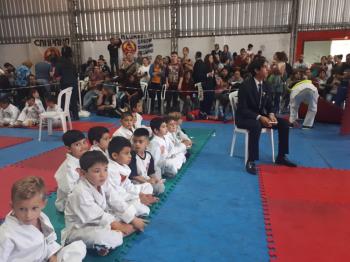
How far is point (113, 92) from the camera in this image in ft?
31.6

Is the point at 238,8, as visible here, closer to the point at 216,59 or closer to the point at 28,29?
the point at 216,59

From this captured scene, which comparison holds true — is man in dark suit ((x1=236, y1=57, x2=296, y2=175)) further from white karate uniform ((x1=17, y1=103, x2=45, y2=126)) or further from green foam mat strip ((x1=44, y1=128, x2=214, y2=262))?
white karate uniform ((x1=17, y1=103, x2=45, y2=126))

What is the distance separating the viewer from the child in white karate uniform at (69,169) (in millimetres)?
2977

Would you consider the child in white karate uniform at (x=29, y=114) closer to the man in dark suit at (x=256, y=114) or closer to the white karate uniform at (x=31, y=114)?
the white karate uniform at (x=31, y=114)

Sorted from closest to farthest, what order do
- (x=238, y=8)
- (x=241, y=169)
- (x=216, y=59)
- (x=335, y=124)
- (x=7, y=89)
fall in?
(x=241, y=169)
(x=335, y=124)
(x=7, y=89)
(x=216, y=59)
(x=238, y=8)

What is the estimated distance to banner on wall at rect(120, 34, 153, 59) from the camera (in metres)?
13.0

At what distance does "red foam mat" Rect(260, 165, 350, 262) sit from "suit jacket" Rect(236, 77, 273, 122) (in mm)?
829

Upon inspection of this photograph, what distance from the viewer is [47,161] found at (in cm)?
492

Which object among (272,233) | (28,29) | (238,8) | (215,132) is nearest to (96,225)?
(272,233)

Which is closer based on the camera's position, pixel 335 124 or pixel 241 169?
pixel 241 169

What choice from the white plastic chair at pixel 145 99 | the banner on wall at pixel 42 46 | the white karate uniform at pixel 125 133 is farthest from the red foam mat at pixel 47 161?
the banner on wall at pixel 42 46

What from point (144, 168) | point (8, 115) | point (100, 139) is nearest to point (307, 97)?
point (144, 168)

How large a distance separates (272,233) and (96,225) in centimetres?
154

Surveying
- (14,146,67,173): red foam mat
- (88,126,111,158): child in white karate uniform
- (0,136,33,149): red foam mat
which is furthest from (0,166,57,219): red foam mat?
(0,136,33,149): red foam mat
